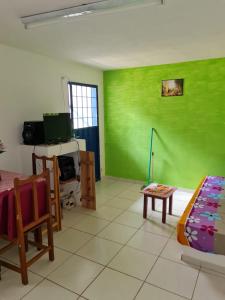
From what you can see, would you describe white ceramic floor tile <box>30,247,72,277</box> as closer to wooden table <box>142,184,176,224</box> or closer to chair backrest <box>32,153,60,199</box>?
chair backrest <box>32,153,60,199</box>

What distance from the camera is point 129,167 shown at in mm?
4809

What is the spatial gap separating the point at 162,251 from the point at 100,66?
3252mm

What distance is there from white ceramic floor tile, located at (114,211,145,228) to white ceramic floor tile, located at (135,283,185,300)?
1087 millimetres

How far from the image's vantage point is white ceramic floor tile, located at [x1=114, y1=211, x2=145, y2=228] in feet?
10.2

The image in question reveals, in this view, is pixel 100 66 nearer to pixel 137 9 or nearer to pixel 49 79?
pixel 49 79

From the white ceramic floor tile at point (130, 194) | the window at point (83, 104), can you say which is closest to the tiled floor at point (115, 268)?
the white ceramic floor tile at point (130, 194)

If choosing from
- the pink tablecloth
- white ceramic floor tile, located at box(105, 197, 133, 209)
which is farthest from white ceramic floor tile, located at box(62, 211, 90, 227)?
the pink tablecloth

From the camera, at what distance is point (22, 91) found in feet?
10.4

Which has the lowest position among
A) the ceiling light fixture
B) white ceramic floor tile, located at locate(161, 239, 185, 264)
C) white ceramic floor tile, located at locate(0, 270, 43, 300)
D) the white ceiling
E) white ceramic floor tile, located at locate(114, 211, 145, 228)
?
white ceramic floor tile, located at locate(0, 270, 43, 300)

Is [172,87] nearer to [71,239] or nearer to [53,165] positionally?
[53,165]

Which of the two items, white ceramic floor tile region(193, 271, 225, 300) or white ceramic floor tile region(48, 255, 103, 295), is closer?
white ceramic floor tile region(193, 271, 225, 300)

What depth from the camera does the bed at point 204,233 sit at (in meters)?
2.09

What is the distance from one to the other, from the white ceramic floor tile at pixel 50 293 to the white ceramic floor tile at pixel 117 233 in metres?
→ 0.89

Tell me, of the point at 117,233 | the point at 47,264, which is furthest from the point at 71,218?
the point at 47,264
